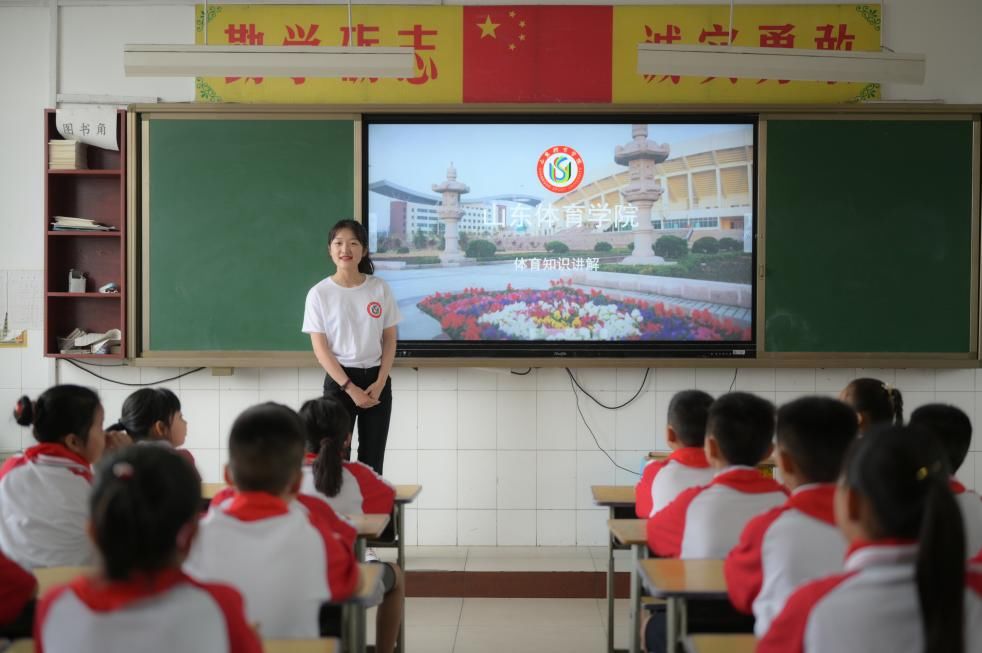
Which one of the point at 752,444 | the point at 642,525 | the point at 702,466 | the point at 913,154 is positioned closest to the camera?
the point at 752,444

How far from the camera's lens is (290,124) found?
4.64m

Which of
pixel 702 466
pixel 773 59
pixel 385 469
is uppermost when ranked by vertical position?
pixel 773 59

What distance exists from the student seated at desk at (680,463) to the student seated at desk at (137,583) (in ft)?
5.79

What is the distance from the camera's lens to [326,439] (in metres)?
2.76

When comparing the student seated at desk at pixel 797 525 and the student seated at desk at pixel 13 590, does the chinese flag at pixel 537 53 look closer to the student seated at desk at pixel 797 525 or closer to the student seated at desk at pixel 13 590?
the student seated at desk at pixel 797 525

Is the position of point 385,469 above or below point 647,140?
below

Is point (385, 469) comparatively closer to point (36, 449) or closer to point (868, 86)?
point (36, 449)

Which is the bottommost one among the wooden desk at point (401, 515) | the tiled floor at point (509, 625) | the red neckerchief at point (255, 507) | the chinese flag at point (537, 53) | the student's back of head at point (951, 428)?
the tiled floor at point (509, 625)

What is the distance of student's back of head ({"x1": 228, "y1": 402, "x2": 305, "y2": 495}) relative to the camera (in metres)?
1.89

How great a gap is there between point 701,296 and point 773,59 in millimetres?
1313

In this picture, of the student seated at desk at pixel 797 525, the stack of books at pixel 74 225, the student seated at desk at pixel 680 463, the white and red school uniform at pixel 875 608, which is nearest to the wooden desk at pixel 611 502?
the student seated at desk at pixel 680 463

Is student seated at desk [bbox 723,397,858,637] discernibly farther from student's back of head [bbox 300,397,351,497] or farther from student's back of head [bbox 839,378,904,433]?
student's back of head [bbox 300,397,351,497]

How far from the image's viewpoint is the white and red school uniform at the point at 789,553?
70.4 inches

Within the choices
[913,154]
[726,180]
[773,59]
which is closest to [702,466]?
[773,59]
